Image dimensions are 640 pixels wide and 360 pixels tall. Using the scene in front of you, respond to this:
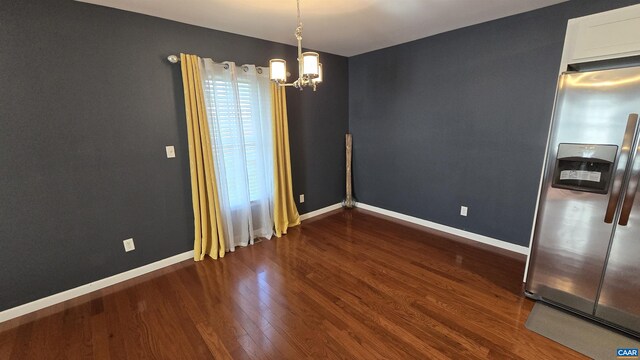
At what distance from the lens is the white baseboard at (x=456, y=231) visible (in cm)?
298

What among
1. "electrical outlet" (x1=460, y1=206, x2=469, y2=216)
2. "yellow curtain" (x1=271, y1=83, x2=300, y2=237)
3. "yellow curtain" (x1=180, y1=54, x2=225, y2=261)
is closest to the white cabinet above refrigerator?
"electrical outlet" (x1=460, y1=206, x2=469, y2=216)

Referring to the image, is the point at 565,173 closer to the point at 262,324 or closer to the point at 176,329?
the point at 262,324

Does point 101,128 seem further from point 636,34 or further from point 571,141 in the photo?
point 636,34

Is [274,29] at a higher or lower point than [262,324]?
higher

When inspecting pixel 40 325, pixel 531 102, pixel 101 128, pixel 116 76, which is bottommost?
pixel 40 325

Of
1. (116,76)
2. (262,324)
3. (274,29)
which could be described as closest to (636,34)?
(274,29)

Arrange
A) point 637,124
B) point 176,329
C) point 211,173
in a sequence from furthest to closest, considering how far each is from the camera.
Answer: point 211,173 → point 176,329 → point 637,124

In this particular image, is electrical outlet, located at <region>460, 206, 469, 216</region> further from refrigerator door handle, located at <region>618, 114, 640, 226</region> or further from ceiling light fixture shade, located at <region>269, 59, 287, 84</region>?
ceiling light fixture shade, located at <region>269, 59, 287, 84</region>

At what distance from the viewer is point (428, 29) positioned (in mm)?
3047

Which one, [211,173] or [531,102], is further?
[211,173]

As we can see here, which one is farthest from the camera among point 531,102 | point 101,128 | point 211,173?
point 211,173

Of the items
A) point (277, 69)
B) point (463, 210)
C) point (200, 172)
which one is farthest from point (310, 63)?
point (463, 210)

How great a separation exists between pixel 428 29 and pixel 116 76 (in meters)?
3.27

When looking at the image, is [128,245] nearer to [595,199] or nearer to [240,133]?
[240,133]
